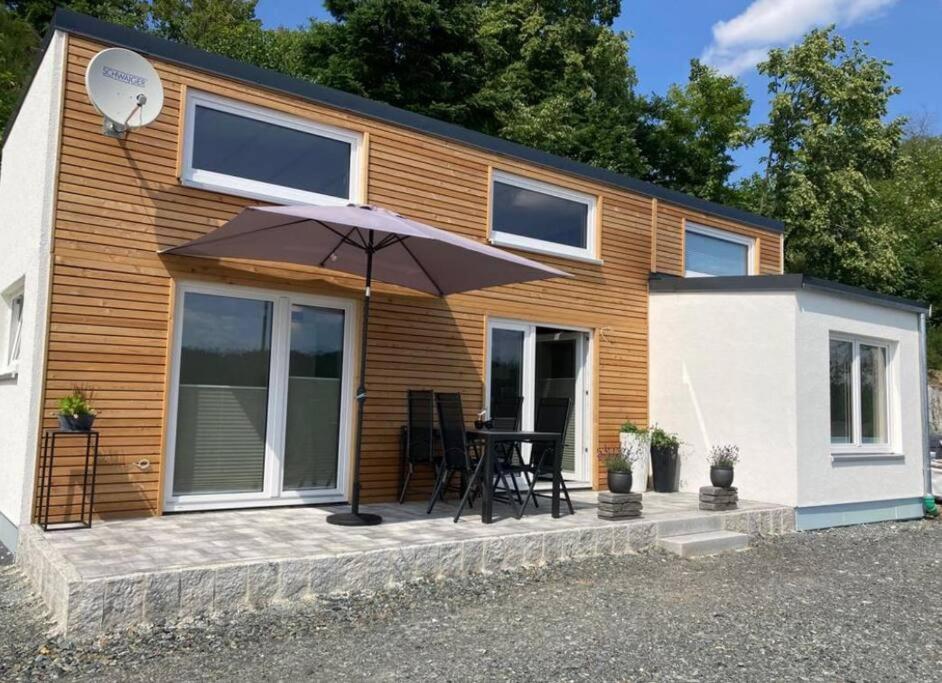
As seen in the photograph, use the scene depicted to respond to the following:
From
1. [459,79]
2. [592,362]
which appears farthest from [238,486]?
[459,79]

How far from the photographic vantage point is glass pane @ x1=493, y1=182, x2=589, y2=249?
337 inches

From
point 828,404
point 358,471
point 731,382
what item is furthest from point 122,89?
point 828,404

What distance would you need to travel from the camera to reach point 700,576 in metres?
5.88

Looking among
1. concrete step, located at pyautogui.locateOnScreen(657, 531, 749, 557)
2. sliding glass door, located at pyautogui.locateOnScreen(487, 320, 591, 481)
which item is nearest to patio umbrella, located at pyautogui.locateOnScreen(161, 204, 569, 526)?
sliding glass door, located at pyautogui.locateOnScreen(487, 320, 591, 481)

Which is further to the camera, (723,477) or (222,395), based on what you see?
(723,477)

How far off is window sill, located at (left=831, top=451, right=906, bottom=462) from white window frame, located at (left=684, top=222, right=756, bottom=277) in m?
3.10

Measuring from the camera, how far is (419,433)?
23.6 feet

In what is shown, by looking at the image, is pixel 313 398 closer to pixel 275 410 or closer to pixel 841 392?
pixel 275 410

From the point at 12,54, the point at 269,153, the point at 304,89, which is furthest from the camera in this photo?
→ the point at 12,54

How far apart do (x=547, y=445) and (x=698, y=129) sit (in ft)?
67.5

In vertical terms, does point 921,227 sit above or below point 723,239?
above

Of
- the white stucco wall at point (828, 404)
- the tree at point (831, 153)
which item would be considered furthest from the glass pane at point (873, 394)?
the tree at point (831, 153)

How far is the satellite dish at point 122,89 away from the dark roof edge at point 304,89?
0.31m

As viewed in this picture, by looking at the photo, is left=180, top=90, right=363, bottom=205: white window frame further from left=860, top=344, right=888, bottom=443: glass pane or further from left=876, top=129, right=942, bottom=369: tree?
left=876, top=129, right=942, bottom=369: tree
